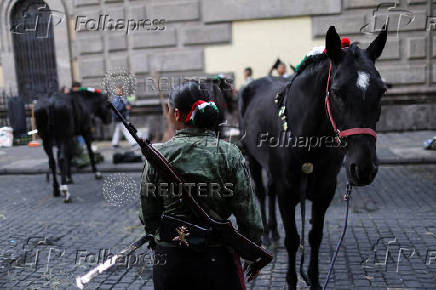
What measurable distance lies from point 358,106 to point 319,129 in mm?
649

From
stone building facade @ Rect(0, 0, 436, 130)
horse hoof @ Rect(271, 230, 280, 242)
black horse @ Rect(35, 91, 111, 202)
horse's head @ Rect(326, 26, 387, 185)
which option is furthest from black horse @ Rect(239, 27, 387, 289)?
stone building facade @ Rect(0, 0, 436, 130)

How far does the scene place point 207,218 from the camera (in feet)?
6.86

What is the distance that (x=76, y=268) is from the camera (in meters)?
4.32

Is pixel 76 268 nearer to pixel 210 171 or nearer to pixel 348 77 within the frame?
pixel 210 171

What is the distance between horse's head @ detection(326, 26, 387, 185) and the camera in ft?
8.56

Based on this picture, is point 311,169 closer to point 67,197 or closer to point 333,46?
point 333,46

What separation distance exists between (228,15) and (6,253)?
9.63 meters

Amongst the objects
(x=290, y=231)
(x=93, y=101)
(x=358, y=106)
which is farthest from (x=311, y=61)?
(x=93, y=101)

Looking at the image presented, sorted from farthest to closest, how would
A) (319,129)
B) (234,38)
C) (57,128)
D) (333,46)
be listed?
(234,38) < (57,128) < (319,129) < (333,46)

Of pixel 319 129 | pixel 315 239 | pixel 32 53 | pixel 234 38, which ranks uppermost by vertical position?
pixel 234 38

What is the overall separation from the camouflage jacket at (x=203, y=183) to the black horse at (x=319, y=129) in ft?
2.85

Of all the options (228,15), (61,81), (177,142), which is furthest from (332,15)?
(177,142)

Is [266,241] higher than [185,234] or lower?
lower

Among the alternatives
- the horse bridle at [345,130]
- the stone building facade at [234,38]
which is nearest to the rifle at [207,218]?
the horse bridle at [345,130]
